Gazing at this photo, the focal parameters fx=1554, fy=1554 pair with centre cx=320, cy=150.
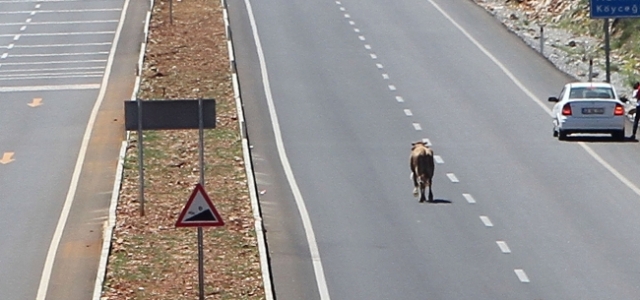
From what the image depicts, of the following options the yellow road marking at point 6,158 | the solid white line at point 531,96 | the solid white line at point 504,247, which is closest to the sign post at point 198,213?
the solid white line at point 504,247

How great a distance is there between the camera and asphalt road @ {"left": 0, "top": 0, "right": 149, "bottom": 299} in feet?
78.7

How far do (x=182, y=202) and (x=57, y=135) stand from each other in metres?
8.97

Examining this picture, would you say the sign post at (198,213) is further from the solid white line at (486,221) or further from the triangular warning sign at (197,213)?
the solid white line at (486,221)

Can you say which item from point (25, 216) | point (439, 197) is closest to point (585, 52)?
point (439, 197)

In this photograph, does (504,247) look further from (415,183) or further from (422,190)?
(415,183)

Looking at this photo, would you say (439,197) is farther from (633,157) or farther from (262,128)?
(262,128)

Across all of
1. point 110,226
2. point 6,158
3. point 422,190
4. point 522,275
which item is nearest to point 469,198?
point 422,190

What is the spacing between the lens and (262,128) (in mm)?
36156

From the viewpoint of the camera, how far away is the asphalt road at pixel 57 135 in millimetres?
24002

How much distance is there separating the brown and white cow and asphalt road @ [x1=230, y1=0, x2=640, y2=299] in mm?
359

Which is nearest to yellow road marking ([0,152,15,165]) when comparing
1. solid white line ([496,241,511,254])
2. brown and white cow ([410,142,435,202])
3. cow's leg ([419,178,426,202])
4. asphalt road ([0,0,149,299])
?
asphalt road ([0,0,149,299])

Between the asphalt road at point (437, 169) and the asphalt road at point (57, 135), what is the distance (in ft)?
10.4

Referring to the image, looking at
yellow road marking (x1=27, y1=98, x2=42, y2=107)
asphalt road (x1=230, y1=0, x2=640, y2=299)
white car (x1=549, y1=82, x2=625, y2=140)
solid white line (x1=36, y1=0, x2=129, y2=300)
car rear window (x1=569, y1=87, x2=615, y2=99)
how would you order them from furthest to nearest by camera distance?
yellow road marking (x1=27, y1=98, x2=42, y2=107), car rear window (x1=569, y1=87, x2=615, y2=99), white car (x1=549, y1=82, x2=625, y2=140), solid white line (x1=36, y1=0, x2=129, y2=300), asphalt road (x1=230, y1=0, x2=640, y2=299)

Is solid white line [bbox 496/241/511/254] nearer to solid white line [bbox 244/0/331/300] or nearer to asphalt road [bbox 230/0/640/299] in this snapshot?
asphalt road [bbox 230/0/640/299]
